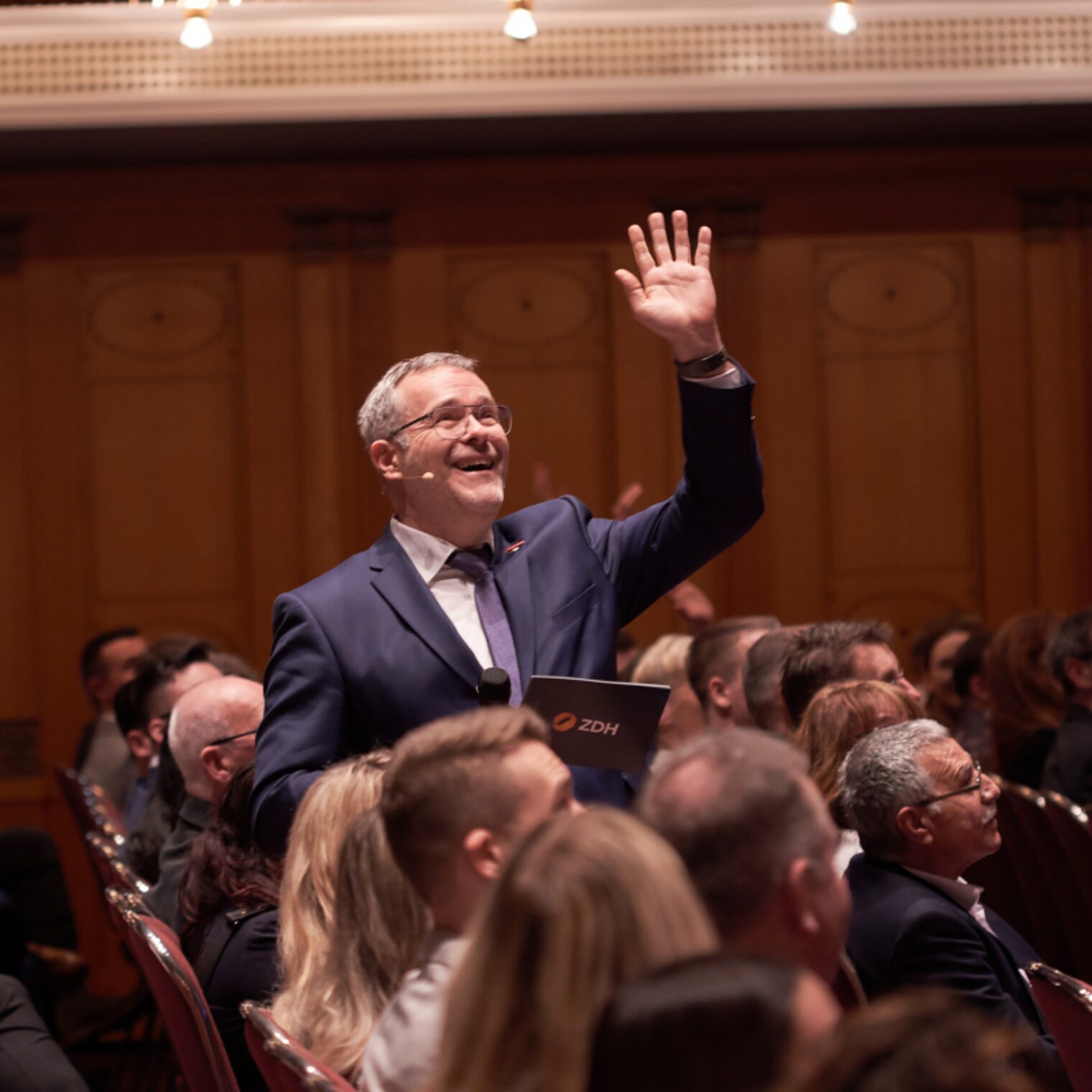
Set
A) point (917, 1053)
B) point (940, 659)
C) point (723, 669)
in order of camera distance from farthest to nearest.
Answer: point (940, 659), point (723, 669), point (917, 1053)

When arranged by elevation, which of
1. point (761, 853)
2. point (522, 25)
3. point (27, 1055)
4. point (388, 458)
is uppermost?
point (522, 25)

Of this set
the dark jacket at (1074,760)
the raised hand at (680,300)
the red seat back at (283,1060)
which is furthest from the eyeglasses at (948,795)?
the dark jacket at (1074,760)

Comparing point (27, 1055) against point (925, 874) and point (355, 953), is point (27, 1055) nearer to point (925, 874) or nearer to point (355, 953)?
point (355, 953)

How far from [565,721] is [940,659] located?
3.67 meters

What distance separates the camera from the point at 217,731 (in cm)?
294

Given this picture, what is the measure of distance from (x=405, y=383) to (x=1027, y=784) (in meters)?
2.75

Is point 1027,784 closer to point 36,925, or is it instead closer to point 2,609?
point 36,925

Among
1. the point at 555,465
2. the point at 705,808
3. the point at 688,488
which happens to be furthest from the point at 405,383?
the point at 555,465

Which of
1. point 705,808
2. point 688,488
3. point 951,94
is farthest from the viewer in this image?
point 951,94

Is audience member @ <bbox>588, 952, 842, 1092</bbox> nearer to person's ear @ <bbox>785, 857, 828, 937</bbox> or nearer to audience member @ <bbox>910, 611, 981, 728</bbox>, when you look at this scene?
person's ear @ <bbox>785, 857, 828, 937</bbox>

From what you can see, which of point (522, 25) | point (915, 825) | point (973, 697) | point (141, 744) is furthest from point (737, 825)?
point (973, 697)

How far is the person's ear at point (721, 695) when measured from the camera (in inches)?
145

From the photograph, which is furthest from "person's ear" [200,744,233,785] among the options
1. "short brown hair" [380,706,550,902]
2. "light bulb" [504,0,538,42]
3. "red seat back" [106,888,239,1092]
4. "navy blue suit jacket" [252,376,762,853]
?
"light bulb" [504,0,538,42]

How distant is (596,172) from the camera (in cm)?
680
